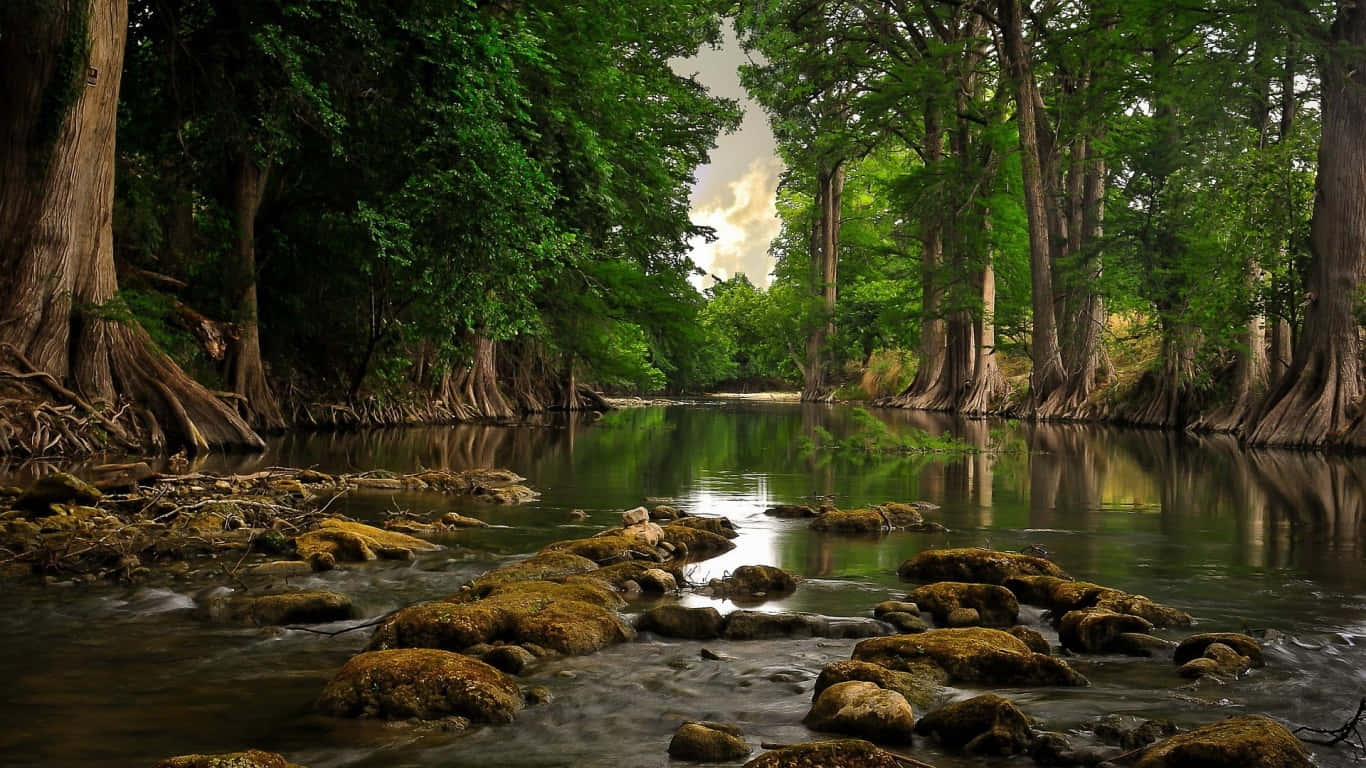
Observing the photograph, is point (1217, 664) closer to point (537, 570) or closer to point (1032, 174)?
point (537, 570)

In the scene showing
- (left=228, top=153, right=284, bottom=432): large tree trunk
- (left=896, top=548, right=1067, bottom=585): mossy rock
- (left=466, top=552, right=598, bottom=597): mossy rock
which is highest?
(left=228, top=153, right=284, bottom=432): large tree trunk

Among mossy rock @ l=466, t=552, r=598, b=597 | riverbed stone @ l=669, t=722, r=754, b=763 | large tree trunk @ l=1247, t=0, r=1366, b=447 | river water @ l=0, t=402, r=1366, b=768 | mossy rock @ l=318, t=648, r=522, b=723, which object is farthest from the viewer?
large tree trunk @ l=1247, t=0, r=1366, b=447

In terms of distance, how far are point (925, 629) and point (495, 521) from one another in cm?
519

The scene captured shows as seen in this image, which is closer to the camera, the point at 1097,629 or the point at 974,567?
the point at 1097,629

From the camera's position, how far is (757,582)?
23.1ft

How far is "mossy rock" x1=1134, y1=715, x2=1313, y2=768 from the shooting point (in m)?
3.56

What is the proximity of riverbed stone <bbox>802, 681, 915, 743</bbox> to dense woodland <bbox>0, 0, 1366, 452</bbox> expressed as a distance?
39.1 feet

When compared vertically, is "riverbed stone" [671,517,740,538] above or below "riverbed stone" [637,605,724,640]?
above

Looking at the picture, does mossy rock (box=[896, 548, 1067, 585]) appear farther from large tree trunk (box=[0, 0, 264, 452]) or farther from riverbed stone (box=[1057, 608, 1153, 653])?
large tree trunk (box=[0, 0, 264, 452])

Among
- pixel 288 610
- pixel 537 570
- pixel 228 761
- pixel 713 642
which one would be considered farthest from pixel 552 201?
pixel 228 761

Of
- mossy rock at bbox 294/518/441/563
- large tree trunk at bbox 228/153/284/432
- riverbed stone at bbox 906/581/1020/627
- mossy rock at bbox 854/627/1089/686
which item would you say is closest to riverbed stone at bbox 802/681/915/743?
mossy rock at bbox 854/627/1089/686

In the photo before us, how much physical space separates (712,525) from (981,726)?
536cm

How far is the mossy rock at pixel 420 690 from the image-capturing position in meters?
4.25

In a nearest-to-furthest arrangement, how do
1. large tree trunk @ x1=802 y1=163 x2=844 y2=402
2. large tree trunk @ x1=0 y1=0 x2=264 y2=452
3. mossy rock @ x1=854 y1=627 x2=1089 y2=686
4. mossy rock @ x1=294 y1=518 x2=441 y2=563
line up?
1. mossy rock @ x1=854 y1=627 x2=1089 y2=686
2. mossy rock @ x1=294 y1=518 x2=441 y2=563
3. large tree trunk @ x1=0 y1=0 x2=264 y2=452
4. large tree trunk @ x1=802 y1=163 x2=844 y2=402
